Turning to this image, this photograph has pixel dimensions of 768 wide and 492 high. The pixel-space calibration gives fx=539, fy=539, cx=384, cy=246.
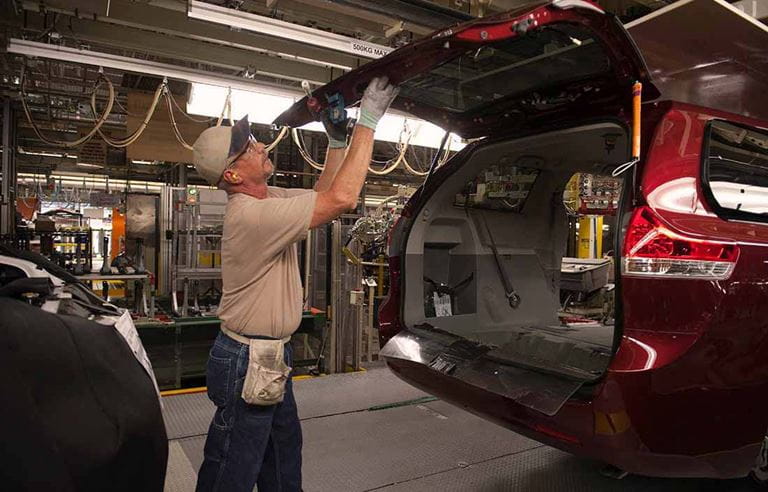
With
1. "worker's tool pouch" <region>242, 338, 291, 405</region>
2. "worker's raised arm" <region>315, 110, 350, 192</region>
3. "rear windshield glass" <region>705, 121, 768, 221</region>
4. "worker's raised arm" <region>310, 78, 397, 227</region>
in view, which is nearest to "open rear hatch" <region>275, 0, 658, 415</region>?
"worker's raised arm" <region>315, 110, 350, 192</region>

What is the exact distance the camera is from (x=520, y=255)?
378cm

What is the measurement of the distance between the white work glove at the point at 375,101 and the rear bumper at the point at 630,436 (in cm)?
124

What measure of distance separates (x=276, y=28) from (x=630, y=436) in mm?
2888

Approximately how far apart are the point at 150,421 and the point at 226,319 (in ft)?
2.28

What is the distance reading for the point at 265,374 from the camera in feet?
6.31

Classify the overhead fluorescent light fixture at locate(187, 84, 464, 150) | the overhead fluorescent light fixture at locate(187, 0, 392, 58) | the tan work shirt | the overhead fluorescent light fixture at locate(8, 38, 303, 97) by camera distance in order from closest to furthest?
the tan work shirt, the overhead fluorescent light fixture at locate(187, 0, 392, 58), the overhead fluorescent light fixture at locate(8, 38, 303, 97), the overhead fluorescent light fixture at locate(187, 84, 464, 150)

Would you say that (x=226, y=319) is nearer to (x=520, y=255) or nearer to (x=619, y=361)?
(x=619, y=361)

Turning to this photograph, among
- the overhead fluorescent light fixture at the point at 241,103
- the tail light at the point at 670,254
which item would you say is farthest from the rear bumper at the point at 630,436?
the overhead fluorescent light fixture at the point at 241,103

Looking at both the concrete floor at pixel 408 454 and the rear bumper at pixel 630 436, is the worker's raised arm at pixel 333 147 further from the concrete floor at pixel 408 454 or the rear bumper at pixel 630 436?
the concrete floor at pixel 408 454

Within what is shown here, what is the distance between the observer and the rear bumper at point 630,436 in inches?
69.7

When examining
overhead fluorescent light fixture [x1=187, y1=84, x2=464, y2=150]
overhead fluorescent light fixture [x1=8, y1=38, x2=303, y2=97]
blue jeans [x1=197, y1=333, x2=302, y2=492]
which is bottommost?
blue jeans [x1=197, y1=333, x2=302, y2=492]

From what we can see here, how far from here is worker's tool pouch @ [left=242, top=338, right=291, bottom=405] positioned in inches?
74.9

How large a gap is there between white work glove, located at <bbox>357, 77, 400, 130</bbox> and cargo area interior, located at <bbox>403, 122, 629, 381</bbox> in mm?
948

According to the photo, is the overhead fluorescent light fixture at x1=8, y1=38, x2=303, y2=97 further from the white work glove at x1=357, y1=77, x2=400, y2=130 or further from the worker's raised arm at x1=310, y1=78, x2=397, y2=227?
the worker's raised arm at x1=310, y1=78, x2=397, y2=227
